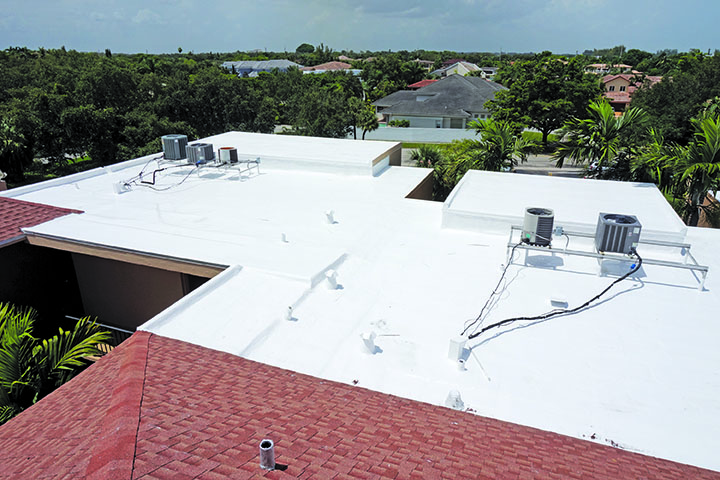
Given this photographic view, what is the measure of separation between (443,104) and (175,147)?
49.7 metres

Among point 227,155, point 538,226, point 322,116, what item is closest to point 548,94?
point 322,116

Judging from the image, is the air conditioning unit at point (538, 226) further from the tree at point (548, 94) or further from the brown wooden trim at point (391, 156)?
the tree at point (548, 94)

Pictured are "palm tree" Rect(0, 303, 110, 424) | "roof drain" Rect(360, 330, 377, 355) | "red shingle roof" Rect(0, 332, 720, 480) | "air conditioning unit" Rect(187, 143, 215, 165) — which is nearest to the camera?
"red shingle roof" Rect(0, 332, 720, 480)

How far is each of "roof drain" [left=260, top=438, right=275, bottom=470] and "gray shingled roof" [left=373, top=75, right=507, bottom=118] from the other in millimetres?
59584

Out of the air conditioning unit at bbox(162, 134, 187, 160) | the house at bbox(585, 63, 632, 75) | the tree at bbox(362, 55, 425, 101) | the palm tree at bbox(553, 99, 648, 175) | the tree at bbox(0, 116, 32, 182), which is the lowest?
the tree at bbox(0, 116, 32, 182)

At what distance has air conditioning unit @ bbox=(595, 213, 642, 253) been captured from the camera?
33.0 feet

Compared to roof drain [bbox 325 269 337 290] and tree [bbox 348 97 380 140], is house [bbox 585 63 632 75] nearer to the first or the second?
tree [bbox 348 97 380 140]

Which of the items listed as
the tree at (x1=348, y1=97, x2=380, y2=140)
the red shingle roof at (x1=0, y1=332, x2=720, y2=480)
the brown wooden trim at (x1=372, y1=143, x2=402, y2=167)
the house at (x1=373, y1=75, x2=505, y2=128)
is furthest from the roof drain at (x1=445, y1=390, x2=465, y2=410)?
the house at (x1=373, y1=75, x2=505, y2=128)

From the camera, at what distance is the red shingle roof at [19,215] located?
11562 mm

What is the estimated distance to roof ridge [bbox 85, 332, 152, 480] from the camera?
12.4 feet

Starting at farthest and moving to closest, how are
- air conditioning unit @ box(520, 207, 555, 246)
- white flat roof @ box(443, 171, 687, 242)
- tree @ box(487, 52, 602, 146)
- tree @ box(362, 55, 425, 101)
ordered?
tree @ box(362, 55, 425, 101) → tree @ box(487, 52, 602, 146) → white flat roof @ box(443, 171, 687, 242) → air conditioning unit @ box(520, 207, 555, 246)

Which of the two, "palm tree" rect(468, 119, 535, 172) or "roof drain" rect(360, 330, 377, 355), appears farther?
"palm tree" rect(468, 119, 535, 172)

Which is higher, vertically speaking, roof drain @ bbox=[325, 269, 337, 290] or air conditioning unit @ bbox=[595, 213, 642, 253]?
air conditioning unit @ bbox=[595, 213, 642, 253]

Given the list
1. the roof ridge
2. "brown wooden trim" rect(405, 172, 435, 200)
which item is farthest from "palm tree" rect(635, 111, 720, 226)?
the roof ridge
